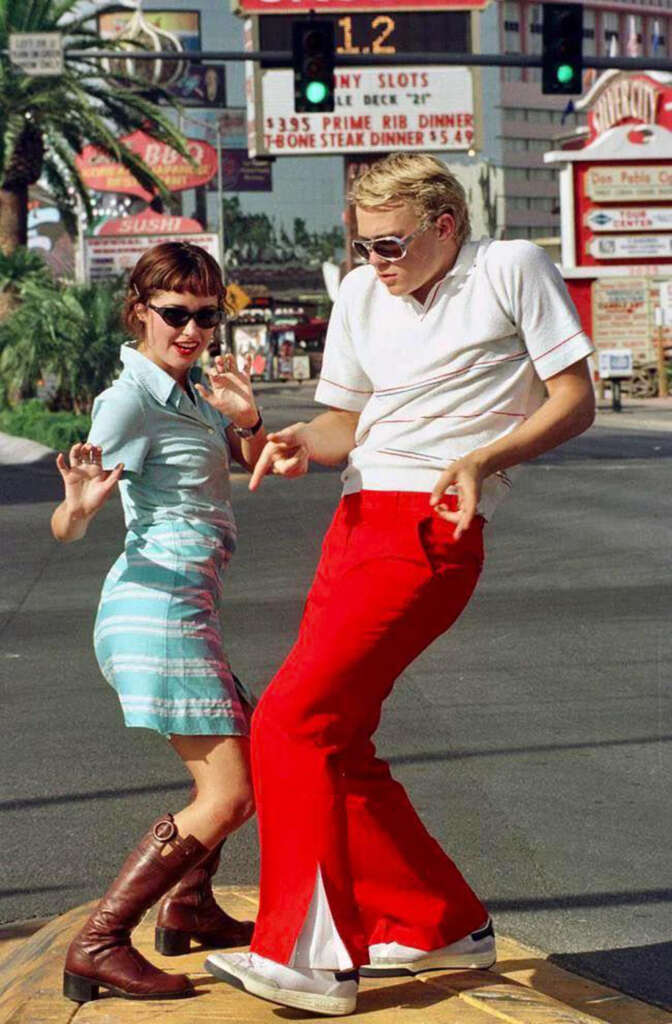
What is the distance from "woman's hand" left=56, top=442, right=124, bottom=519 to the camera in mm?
3971

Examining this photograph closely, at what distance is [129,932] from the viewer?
403 centimetres

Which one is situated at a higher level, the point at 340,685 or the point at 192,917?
the point at 340,685

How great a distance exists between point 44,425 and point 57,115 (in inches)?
266

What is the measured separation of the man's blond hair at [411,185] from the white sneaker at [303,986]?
151cm

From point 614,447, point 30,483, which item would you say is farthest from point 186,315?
point 614,447

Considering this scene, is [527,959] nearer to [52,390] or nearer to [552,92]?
[552,92]

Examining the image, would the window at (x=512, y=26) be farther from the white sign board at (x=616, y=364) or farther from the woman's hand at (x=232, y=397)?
the woman's hand at (x=232, y=397)

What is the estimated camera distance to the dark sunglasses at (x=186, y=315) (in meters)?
4.11

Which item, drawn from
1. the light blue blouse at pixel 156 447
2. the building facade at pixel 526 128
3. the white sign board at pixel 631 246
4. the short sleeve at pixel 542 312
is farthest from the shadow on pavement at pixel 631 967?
the building facade at pixel 526 128

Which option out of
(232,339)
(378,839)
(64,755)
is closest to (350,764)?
(378,839)

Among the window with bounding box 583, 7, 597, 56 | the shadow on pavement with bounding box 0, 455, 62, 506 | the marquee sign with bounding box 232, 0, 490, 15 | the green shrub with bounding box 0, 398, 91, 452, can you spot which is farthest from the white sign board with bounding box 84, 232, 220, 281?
the window with bounding box 583, 7, 597, 56

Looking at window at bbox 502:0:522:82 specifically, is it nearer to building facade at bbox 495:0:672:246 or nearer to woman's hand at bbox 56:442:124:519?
building facade at bbox 495:0:672:246

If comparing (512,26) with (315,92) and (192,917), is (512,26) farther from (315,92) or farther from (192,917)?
(192,917)

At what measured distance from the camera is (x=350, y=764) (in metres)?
3.90
